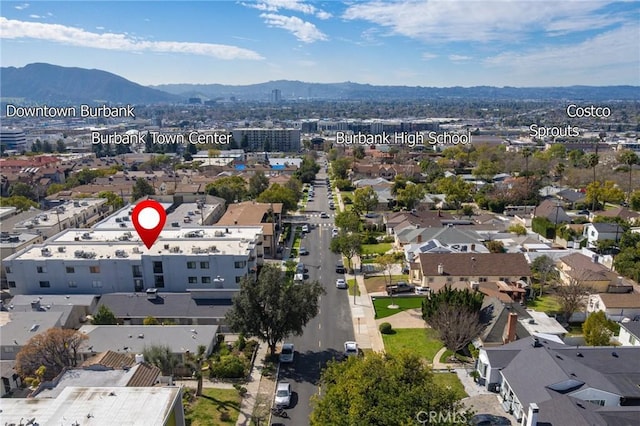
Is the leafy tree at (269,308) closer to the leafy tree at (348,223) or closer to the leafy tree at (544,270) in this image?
the leafy tree at (544,270)

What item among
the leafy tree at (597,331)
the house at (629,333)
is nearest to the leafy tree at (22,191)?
the leafy tree at (597,331)

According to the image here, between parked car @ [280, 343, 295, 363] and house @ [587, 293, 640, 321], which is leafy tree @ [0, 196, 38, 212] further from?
house @ [587, 293, 640, 321]

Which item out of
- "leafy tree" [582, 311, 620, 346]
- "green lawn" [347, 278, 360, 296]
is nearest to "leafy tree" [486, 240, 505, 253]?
"green lawn" [347, 278, 360, 296]

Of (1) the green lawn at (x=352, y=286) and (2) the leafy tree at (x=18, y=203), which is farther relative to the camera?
(2) the leafy tree at (x=18, y=203)

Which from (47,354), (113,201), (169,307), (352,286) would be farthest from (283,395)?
(113,201)

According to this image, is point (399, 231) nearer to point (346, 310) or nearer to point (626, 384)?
point (346, 310)

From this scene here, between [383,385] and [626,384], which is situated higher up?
[383,385]

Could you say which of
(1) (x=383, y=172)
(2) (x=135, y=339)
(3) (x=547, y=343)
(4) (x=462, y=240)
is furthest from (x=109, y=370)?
(1) (x=383, y=172)
